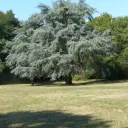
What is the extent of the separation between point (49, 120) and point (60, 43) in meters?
24.0

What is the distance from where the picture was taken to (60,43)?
34.7 m

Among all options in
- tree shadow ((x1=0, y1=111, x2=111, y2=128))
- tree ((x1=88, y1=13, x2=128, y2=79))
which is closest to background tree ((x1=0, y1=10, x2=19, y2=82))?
tree ((x1=88, y1=13, x2=128, y2=79))

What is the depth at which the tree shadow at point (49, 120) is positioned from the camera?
32.9ft

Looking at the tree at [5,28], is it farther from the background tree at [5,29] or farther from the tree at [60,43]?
the tree at [60,43]

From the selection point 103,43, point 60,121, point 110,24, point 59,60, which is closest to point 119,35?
point 110,24

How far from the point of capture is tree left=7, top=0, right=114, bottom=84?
33594 millimetres

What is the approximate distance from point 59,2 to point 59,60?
243 inches

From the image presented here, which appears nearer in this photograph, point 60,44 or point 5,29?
point 60,44

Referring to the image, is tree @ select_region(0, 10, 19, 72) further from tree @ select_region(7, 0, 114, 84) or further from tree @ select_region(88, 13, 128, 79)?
tree @ select_region(88, 13, 128, 79)

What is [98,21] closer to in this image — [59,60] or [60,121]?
[59,60]

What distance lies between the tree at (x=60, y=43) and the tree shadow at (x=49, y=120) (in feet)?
68.2

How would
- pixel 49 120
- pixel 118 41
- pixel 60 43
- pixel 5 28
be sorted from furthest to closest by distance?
pixel 118 41, pixel 5 28, pixel 60 43, pixel 49 120

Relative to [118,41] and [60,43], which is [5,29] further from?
[118,41]

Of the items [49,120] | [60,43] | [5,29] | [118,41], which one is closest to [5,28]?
[5,29]
